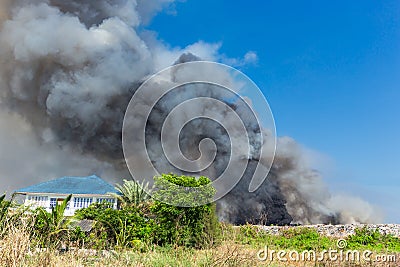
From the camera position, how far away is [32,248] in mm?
5410

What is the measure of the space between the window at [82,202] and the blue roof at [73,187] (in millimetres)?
579

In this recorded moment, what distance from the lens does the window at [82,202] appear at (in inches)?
1189

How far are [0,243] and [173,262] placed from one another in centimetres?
239

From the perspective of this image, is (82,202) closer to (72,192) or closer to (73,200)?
(73,200)

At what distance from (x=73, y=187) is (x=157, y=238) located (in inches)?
785

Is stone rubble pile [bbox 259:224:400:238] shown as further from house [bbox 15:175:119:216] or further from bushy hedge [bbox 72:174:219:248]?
house [bbox 15:175:119:216]

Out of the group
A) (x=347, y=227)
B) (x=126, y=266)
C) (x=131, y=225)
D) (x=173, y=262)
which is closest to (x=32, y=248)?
(x=126, y=266)

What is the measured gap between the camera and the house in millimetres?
30469

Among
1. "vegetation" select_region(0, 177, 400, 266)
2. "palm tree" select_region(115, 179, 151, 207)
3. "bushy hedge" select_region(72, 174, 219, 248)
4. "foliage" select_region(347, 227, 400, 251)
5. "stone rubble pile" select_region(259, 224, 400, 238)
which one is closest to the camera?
"vegetation" select_region(0, 177, 400, 266)

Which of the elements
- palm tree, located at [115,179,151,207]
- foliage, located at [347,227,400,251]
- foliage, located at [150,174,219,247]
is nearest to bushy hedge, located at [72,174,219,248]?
foliage, located at [150,174,219,247]

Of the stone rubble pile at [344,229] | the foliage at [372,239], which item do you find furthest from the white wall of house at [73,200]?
the foliage at [372,239]

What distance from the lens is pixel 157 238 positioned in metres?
14.4

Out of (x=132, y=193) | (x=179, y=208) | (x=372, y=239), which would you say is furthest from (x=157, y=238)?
(x=132, y=193)

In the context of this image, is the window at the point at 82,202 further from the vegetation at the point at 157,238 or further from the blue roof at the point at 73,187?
the vegetation at the point at 157,238
